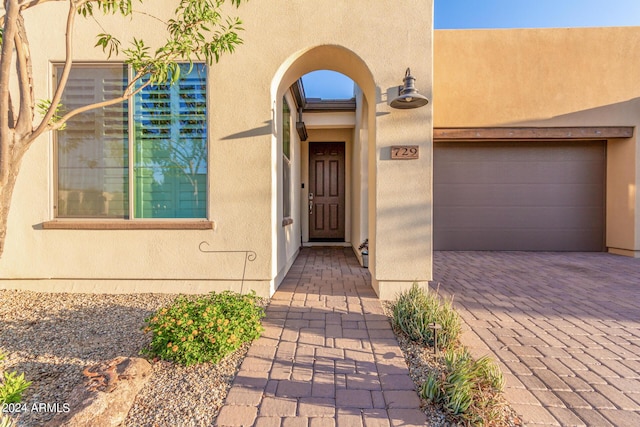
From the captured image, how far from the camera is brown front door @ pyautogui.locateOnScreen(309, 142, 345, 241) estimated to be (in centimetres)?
765

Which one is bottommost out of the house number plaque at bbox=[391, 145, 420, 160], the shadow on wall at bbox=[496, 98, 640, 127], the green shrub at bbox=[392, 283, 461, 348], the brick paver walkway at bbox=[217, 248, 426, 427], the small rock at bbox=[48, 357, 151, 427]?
the brick paver walkway at bbox=[217, 248, 426, 427]

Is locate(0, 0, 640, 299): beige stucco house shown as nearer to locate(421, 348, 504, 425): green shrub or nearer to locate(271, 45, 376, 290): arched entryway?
locate(271, 45, 376, 290): arched entryway

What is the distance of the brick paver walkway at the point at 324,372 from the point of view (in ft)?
5.39

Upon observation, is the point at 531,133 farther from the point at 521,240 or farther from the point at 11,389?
the point at 11,389

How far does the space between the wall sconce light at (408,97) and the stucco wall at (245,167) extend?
0.13 metres

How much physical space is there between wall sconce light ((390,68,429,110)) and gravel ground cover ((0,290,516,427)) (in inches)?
91.0

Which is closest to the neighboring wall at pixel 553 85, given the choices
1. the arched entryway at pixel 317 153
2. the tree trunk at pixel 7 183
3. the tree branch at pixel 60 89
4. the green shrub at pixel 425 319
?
the arched entryway at pixel 317 153

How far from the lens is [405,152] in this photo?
3.35 m

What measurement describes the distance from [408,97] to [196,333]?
9.40 ft

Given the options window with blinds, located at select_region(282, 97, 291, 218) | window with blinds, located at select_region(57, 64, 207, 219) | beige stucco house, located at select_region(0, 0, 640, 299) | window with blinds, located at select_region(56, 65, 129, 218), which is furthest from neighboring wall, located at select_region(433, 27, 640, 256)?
window with blinds, located at select_region(56, 65, 129, 218)

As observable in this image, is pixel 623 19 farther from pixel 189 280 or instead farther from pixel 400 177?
pixel 189 280

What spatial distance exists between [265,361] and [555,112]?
7.54 metres

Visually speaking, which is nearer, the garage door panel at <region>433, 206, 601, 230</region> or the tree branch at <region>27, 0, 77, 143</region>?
the tree branch at <region>27, 0, 77, 143</region>

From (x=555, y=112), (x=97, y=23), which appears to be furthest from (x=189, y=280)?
(x=555, y=112)
